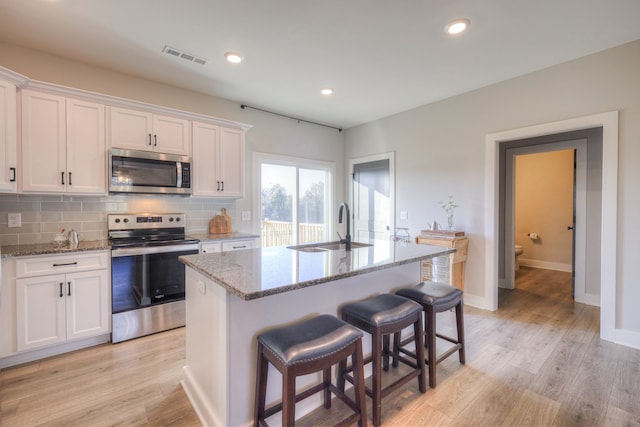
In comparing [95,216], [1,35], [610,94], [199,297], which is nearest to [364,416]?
[199,297]

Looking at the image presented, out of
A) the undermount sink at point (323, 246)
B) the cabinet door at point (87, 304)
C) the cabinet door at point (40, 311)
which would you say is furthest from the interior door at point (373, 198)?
the cabinet door at point (40, 311)

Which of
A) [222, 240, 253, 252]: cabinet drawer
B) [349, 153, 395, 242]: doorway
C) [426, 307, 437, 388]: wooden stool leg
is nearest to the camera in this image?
[426, 307, 437, 388]: wooden stool leg

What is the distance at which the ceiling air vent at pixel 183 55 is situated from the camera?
2648 millimetres

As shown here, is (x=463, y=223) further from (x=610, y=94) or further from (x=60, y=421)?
(x=60, y=421)

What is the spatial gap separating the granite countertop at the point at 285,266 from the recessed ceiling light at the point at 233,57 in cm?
190

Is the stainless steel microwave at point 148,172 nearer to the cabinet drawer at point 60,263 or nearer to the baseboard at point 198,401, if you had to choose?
the cabinet drawer at point 60,263

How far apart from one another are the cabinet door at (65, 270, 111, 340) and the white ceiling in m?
2.08

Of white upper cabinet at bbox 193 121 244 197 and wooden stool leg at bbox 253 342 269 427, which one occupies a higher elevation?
white upper cabinet at bbox 193 121 244 197

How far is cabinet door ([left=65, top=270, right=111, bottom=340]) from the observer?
2498mm

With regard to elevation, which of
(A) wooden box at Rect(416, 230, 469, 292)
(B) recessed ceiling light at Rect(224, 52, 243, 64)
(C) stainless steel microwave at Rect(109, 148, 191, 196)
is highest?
(B) recessed ceiling light at Rect(224, 52, 243, 64)

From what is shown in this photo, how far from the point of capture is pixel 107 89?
3.06 m

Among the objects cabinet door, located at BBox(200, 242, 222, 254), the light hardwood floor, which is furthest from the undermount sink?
cabinet door, located at BBox(200, 242, 222, 254)

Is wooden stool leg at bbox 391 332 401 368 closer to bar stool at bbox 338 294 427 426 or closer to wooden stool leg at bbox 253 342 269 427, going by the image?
bar stool at bbox 338 294 427 426

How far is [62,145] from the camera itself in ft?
8.63
